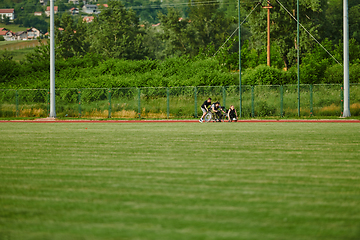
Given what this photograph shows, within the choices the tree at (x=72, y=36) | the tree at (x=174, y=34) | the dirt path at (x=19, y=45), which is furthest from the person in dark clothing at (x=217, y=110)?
the dirt path at (x=19, y=45)

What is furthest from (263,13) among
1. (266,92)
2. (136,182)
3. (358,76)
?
(136,182)

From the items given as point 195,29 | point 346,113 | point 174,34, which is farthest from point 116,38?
point 346,113

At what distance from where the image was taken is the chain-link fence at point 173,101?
39812 millimetres

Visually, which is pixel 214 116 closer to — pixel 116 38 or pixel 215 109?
pixel 215 109

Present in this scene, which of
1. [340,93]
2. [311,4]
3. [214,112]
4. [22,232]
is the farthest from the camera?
[311,4]

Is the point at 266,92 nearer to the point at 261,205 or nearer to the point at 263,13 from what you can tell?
the point at 263,13

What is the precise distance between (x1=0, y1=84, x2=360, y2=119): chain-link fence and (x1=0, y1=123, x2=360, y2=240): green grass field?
2461cm

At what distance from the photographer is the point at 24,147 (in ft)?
55.1

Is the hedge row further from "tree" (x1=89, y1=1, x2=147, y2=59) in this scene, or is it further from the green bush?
"tree" (x1=89, y1=1, x2=147, y2=59)

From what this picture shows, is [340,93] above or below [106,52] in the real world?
below

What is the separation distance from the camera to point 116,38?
8294 cm

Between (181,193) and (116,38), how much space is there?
76.8 meters

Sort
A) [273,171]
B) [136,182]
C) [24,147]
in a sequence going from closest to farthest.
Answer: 1. [136,182]
2. [273,171]
3. [24,147]

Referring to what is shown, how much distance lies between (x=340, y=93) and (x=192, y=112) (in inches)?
483
